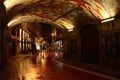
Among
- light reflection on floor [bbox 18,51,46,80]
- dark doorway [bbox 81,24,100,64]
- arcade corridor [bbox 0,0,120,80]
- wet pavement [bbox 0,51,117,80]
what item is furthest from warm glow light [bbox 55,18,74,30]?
wet pavement [bbox 0,51,117,80]

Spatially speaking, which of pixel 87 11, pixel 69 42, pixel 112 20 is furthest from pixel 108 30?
pixel 69 42

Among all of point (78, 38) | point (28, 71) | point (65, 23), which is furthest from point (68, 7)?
point (28, 71)

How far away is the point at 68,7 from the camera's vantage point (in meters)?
22.0

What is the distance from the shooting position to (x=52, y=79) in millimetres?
12406

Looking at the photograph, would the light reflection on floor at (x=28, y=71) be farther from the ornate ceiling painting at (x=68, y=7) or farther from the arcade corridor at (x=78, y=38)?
the ornate ceiling painting at (x=68, y=7)

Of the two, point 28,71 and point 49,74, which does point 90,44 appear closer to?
point 28,71

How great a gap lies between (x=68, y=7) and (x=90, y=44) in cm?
426

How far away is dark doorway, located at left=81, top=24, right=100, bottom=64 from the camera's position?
2120 cm

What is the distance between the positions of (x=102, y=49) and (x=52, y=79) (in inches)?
323

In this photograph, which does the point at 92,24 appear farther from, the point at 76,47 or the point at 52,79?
the point at 52,79

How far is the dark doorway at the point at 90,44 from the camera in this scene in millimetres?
21197

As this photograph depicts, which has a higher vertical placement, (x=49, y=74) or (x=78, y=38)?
(x=78, y=38)

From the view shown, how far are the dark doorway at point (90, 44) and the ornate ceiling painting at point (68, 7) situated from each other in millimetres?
1593

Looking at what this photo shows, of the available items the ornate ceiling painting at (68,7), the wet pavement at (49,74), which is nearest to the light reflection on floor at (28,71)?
the wet pavement at (49,74)
